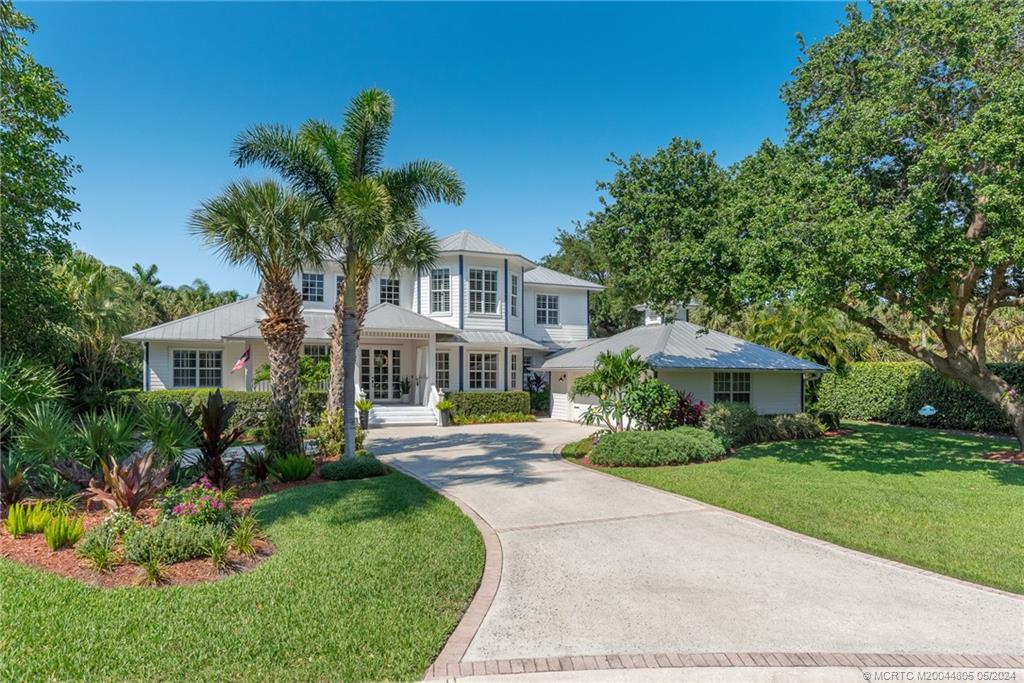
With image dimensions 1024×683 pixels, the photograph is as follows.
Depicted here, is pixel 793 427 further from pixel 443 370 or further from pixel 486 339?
pixel 443 370

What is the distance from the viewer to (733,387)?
21484mm

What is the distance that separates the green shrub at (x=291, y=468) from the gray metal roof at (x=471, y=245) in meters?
15.0

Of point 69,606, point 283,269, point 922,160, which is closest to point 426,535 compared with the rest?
point 69,606

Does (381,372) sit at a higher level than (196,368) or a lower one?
lower

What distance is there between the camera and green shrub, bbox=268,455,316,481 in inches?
433

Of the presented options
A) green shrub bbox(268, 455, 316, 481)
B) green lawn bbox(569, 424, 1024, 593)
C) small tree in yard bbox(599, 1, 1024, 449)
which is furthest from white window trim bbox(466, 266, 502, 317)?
green shrub bbox(268, 455, 316, 481)

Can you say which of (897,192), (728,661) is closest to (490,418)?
(897,192)

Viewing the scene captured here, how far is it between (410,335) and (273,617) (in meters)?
19.2

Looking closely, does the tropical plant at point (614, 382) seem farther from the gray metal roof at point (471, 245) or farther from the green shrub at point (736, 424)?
the gray metal roof at point (471, 245)

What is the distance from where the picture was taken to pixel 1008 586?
605cm

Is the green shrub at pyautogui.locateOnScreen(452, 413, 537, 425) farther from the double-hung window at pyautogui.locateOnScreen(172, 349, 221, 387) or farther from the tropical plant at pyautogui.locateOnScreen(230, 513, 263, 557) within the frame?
the tropical plant at pyautogui.locateOnScreen(230, 513, 263, 557)

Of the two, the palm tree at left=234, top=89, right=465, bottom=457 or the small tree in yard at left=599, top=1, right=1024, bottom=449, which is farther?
the palm tree at left=234, top=89, right=465, bottom=457

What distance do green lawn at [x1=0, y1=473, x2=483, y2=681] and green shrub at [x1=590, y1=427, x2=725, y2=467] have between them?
6.93 metres

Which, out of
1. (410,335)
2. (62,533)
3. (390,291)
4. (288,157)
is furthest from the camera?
(390,291)
